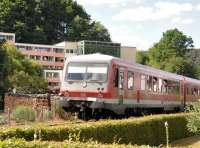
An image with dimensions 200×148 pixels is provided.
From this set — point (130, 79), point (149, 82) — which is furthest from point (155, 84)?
point (130, 79)

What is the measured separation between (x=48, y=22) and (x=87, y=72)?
12922 centimetres

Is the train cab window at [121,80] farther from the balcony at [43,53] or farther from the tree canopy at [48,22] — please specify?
the tree canopy at [48,22]

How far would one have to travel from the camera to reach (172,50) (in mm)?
135125

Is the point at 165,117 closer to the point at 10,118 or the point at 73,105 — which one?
the point at 73,105

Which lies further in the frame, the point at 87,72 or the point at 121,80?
the point at 121,80

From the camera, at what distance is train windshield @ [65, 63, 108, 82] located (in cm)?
2672

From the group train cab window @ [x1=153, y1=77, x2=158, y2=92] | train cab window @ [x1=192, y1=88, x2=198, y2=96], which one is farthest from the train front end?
train cab window @ [x1=192, y1=88, x2=198, y2=96]

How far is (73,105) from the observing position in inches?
1060

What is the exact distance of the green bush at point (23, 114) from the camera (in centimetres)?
2877

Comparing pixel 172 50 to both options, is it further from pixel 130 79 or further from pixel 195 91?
pixel 130 79

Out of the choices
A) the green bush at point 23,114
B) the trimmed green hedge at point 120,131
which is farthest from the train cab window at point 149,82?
the green bush at point 23,114

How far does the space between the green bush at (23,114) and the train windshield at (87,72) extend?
2.90 metres

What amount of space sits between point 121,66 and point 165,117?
120 inches

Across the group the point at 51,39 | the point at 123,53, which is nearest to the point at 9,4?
the point at 51,39
